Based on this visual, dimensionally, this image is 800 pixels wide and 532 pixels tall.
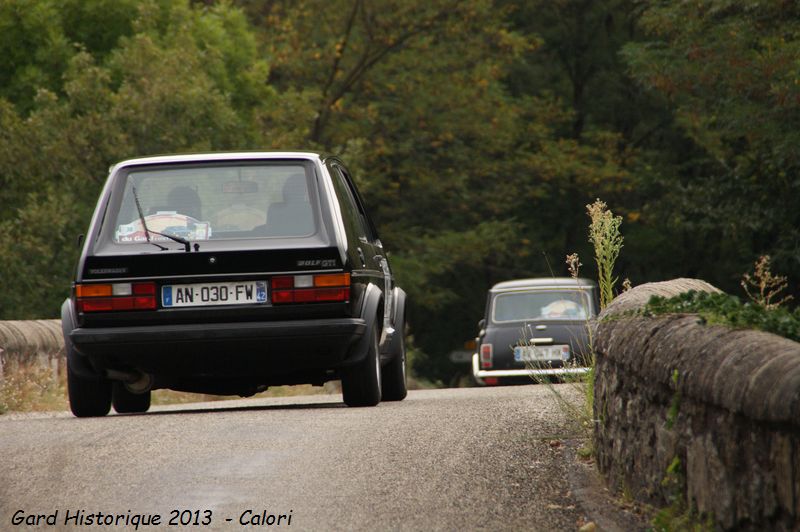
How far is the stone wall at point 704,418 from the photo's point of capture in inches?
188

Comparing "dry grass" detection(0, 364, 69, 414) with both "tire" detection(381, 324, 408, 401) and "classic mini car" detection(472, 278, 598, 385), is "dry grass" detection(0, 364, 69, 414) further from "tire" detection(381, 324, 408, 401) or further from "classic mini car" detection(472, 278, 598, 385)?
"classic mini car" detection(472, 278, 598, 385)

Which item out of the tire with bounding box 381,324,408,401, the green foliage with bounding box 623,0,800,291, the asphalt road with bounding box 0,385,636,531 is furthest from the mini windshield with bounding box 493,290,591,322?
the asphalt road with bounding box 0,385,636,531

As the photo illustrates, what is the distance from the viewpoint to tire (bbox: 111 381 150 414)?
38.8 ft

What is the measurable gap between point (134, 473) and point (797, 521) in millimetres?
3641

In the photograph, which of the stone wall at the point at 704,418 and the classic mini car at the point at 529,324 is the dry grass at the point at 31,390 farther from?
the stone wall at the point at 704,418

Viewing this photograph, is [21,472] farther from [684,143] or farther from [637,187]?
[684,143]

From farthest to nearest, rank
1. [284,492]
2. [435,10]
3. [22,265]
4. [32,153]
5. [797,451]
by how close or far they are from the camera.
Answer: [435,10] → [32,153] → [22,265] → [284,492] → [797,451]

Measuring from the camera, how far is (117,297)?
10000 millimetres

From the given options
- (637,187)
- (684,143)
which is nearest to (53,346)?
(637,187)

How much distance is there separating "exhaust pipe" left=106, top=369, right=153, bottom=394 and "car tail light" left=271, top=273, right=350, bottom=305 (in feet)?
4.36

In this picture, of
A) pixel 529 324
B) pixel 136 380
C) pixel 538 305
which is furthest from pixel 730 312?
pixel 538 305

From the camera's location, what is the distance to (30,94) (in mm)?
30312

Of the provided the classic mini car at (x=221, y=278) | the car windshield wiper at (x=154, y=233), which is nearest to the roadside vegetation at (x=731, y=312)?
the classic mini car at (x=221, y=278)

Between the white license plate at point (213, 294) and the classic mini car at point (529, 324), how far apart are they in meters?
8.84
